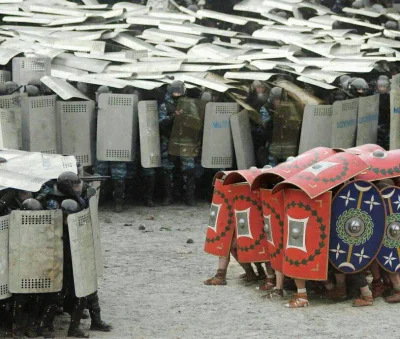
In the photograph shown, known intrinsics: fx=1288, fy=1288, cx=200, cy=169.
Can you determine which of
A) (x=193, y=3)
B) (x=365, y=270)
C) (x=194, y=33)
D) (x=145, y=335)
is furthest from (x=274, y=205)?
(x=193, y=3)

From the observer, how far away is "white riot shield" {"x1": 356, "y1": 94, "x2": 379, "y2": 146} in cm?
1714

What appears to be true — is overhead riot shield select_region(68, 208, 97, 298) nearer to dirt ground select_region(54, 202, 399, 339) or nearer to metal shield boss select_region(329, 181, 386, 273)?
dirt ground select_region(54, 202, 399, 339)

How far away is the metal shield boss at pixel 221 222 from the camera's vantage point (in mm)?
12680

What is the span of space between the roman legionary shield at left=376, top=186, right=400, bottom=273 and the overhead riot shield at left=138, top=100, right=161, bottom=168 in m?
5.95

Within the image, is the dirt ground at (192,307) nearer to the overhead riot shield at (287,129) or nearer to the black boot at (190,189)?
the black boot at (190,189)

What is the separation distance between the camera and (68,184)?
10.7 metres

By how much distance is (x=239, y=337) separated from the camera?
35.7 ft

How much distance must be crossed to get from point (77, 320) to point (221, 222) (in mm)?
2383

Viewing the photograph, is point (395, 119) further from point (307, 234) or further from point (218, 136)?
point (307, 234)

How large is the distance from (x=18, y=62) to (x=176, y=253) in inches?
177

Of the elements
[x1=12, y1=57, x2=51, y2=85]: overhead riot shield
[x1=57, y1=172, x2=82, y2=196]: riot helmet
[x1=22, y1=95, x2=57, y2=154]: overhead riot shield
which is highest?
[x1=12, y1=57, x2=51, y2=85]: overhead riot shield

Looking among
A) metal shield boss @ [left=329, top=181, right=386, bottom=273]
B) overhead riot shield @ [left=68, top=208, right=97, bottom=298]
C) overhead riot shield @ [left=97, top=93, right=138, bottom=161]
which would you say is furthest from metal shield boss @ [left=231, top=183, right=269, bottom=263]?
overhead riot shield @ [left=97, top=93, right=138, bottom=161]

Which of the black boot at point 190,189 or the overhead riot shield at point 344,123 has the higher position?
the overhead riot shield at point 344,123

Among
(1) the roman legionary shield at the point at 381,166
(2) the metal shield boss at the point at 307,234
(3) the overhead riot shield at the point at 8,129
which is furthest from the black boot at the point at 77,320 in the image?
(3) the overhead riot shield at the point at 8,129
